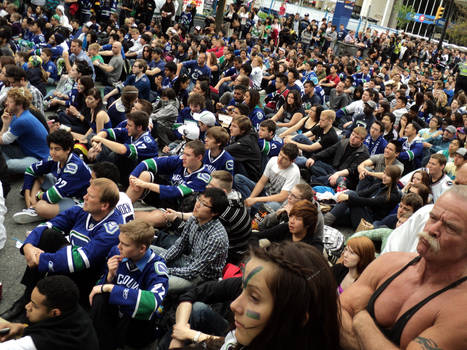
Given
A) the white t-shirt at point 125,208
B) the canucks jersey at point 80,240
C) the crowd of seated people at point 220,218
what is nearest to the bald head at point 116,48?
the crowd of seated people at point 220,218

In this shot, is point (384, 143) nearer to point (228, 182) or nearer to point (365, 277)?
point (228, 182)

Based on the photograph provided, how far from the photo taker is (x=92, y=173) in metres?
5.00

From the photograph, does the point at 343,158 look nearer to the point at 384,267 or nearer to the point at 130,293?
the point at 130,293

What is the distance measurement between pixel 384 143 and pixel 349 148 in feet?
2.77

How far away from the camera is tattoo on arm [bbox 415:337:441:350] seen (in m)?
1.67

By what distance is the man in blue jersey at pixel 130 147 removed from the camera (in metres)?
6.16

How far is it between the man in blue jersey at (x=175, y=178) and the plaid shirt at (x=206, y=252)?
1241mm

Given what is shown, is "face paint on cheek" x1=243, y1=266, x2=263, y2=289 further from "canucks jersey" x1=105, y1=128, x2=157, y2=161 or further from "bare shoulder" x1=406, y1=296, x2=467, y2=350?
"canucks jersey" x1=105, y1=128, x2=157, y2=161

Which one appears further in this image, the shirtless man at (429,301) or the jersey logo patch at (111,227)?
the jersey logo patch at (111,227)

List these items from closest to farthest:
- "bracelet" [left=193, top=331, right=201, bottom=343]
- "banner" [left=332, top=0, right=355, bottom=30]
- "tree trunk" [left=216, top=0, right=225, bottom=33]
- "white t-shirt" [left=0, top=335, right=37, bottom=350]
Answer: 1. "white t-shirt" [left=0, top=335, right=37, bottom=350]
2. "bracelet" [left=193, top=331, right=201, bottom=343]
3. "tree trunk" [left=216, top=0, right=225, bottom=33]
4. "banner" [left=332, top=0, right=355, bottom=30]

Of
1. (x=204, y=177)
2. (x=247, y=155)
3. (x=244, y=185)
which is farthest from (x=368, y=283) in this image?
(x=247, y=155)

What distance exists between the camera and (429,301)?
1.83 m

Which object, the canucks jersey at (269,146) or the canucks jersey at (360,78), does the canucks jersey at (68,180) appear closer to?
the canucks jersey at (269,146)

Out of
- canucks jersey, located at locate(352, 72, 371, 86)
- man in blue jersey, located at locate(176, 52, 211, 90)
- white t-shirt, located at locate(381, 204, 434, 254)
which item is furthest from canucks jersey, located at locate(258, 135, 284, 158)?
canucks jersey, located at locate(352, 72, 371, 86)
